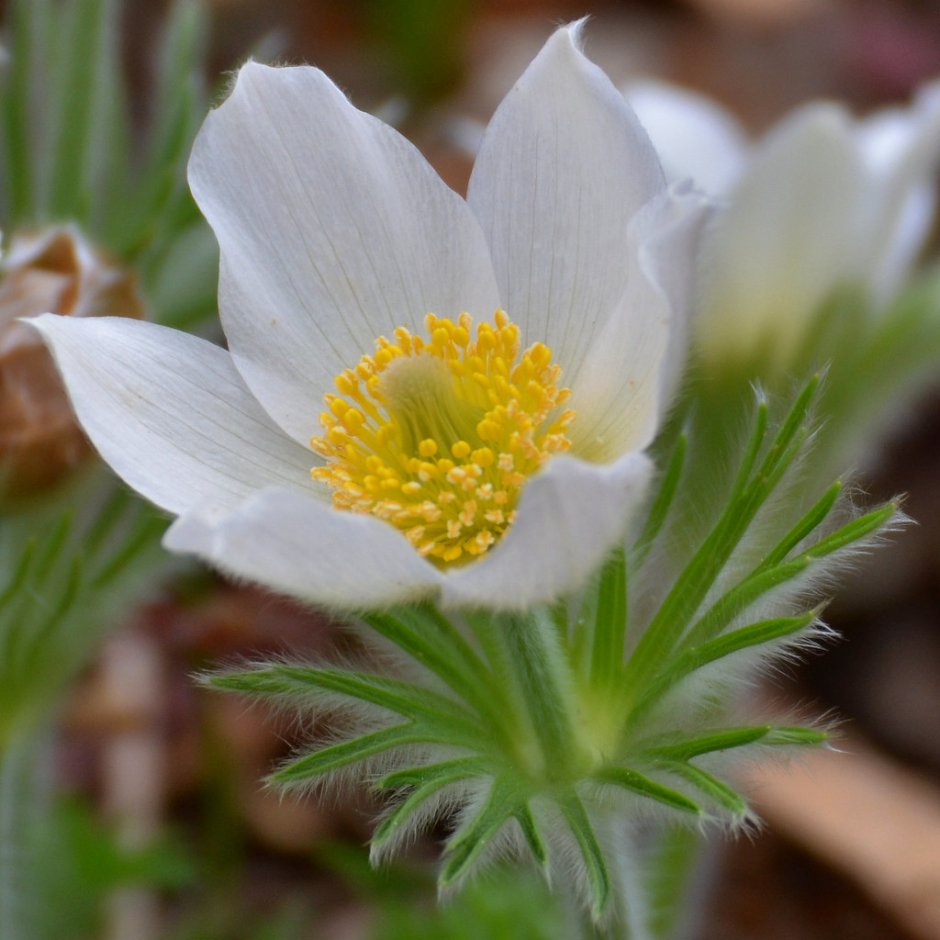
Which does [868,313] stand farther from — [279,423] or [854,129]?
[279,423]

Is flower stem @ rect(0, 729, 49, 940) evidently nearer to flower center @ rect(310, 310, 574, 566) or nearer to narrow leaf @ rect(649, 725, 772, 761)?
flower center @ rect(310, 310, 574, 566)

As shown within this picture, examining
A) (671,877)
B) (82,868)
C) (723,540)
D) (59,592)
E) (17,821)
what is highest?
(723,540)

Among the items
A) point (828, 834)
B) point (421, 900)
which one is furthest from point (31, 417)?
point (828, 834)

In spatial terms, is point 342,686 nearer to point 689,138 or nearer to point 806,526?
point 806,526

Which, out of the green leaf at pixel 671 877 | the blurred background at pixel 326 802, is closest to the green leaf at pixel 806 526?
the blurred background at pixel 326 802

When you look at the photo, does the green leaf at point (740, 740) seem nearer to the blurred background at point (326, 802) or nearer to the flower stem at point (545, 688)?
the flower stem at point (545, 688)

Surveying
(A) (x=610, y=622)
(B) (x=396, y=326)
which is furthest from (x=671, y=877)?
(B) (x=396, y=326)
